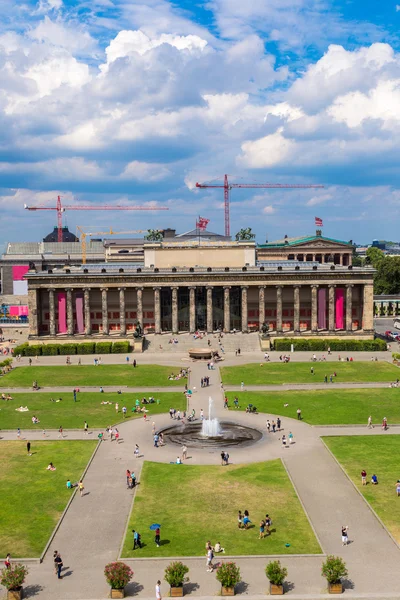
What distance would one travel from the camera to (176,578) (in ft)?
117

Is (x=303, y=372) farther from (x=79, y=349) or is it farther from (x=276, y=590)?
(x=276, y=590)

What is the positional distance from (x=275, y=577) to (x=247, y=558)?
4.88 metres

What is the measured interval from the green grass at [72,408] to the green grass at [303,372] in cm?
1442

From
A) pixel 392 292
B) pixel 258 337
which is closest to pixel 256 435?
pixel 258 337

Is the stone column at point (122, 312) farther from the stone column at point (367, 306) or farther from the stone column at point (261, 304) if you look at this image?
the stone column at point (367, 306)

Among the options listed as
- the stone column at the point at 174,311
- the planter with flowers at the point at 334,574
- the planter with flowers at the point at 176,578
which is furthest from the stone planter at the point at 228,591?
the stone column at the point at 174,311

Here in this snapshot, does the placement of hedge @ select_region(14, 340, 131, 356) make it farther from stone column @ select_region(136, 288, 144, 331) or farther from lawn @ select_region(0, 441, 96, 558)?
lawn @ select_region(0, 441, 96, 558)

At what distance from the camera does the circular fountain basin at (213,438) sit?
64938mm

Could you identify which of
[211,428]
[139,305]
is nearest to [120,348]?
[139,305]

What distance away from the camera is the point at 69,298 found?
13162 cm

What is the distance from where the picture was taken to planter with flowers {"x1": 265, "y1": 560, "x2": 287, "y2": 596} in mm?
35312

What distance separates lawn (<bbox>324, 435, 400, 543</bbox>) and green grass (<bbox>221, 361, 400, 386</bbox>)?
31.2 metres

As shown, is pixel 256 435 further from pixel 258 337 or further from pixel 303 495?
pixel 258 337

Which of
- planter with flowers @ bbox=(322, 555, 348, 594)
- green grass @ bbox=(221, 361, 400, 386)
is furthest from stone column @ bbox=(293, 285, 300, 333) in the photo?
planter with flowers @ bbox=(322, 555, 348, 594)
